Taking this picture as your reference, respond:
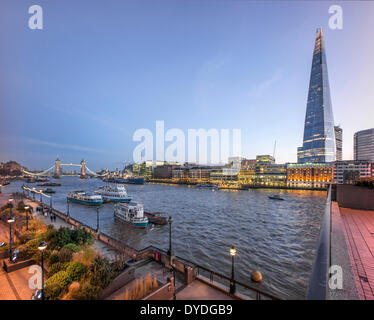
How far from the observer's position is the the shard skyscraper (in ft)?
461

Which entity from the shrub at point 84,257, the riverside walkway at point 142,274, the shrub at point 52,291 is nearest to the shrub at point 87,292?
the riverside walkway at point 142,274

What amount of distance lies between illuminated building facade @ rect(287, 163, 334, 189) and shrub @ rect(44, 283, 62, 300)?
408 ft

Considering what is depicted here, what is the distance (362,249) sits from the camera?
7.54 m

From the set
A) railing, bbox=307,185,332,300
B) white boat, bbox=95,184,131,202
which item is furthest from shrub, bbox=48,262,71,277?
white boat, bbox=95,184,131,202

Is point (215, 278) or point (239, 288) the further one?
point (215, 278)

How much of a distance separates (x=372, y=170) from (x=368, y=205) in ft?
454

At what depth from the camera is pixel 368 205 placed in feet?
49.7

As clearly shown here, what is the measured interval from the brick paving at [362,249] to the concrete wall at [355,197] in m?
3.21

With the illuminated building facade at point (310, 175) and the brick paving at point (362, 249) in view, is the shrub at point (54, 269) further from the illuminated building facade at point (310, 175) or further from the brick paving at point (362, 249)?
the illuminated building facade at point (310, 175)

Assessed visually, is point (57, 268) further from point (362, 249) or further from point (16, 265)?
point (362, 249)

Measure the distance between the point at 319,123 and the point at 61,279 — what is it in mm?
Result: 183495

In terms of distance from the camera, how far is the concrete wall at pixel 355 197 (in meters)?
15.1

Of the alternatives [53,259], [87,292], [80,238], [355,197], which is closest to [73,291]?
[87,292]
